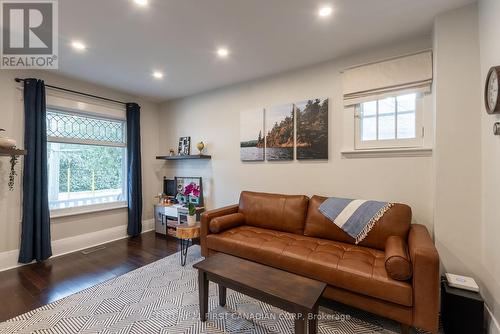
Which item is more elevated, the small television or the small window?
the small window

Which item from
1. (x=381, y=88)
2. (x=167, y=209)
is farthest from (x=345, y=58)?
(x=167, y=209)

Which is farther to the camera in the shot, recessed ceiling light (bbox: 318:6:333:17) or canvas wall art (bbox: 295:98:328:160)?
canvas wall art (bbox: 295:98:328:160)

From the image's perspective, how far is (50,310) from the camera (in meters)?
1.99

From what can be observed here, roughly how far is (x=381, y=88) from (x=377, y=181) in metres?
1.02

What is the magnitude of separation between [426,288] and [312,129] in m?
1.96

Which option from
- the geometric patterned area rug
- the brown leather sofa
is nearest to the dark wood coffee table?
the geometric patterned area rug

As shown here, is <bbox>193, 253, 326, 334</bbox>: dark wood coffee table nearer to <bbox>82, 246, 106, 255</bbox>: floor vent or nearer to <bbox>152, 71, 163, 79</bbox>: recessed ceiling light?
<bbox>82, 246, 106, 255</bbox>: floor vent

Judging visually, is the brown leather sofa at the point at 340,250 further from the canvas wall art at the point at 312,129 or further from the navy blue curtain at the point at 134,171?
the navy blue curtain at the point at 134,171

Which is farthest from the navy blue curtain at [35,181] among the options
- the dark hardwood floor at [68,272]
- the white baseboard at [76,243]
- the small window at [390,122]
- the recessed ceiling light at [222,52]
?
the small window at [390,122]

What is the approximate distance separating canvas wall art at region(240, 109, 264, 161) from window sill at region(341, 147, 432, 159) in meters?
1.19

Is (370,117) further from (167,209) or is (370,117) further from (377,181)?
(167,209)

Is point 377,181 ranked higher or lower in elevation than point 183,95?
lower

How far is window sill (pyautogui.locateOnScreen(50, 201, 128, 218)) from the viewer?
3.28 meters

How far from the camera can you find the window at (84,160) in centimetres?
337
